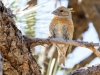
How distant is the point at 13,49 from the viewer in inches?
43.6

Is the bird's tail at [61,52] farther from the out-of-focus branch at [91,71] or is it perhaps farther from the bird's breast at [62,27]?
the out-of-focus branch at [91,71]

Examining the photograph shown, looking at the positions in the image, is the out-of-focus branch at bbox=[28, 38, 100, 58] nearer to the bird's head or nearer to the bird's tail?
the bird's tail

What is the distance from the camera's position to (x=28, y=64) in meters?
1.15


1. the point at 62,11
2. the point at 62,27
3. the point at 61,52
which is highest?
the point at 62,11

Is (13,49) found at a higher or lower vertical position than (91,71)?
higher

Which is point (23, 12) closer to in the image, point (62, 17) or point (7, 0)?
point (7, 0)

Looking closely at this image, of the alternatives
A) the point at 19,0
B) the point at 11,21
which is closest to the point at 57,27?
the point at 19,0

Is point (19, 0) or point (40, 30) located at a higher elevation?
point (19, 0)

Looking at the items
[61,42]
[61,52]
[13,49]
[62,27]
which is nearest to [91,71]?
[61,42]

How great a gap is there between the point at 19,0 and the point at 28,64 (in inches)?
29.6

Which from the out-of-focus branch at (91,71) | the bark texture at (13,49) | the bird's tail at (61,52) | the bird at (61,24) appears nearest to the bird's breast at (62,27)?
the bird at (61,24)

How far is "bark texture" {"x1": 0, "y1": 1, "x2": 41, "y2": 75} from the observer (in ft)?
3.55

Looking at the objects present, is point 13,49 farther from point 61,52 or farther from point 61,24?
point 61,24

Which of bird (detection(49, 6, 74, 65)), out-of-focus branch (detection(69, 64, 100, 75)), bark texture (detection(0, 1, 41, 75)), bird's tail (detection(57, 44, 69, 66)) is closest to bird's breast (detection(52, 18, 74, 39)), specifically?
bird (detection(49, 6, 74, 65))
